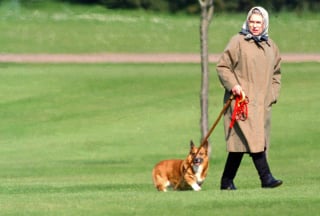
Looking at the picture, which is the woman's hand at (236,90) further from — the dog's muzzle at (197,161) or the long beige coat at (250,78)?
the dog's muzzle at (197,161)

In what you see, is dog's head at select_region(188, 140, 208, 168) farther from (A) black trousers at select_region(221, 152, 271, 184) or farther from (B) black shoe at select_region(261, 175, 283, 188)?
(B) black shoe at select_region(261, 175, 283, 188)

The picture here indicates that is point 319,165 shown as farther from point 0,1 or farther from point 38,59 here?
point 0,1

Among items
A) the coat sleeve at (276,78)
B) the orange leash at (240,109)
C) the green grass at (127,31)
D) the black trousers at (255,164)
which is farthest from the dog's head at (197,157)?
the green grass at (127,31)

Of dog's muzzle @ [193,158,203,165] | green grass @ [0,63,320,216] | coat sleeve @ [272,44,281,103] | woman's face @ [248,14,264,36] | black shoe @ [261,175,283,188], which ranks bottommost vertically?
green grass @ [0,63,320,216]

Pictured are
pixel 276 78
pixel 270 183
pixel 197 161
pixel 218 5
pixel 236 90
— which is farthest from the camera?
pixel 218 5

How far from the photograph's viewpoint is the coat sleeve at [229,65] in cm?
1357

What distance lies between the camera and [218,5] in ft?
176

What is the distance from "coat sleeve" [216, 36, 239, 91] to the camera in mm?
13570

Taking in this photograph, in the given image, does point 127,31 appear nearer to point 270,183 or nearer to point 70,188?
point 70,188

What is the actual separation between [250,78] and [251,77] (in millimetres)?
15

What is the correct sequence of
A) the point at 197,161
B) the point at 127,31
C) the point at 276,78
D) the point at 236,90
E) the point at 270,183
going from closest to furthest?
the point at 236,90 < the point at 276,78 < the point at 270,183 < the point at 197,161 < the point at 127,31

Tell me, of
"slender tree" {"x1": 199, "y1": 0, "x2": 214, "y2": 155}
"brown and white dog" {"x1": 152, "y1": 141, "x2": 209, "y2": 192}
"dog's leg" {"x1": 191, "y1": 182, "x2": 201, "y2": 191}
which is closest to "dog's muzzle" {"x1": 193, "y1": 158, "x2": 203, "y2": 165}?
"brown and white dog" {"x1": 152, "y1": 141, "x2": 209, "y2": 192}

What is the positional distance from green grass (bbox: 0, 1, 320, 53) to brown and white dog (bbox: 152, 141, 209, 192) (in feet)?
104

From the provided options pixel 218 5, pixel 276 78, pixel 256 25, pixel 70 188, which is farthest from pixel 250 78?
pixel 218 5
